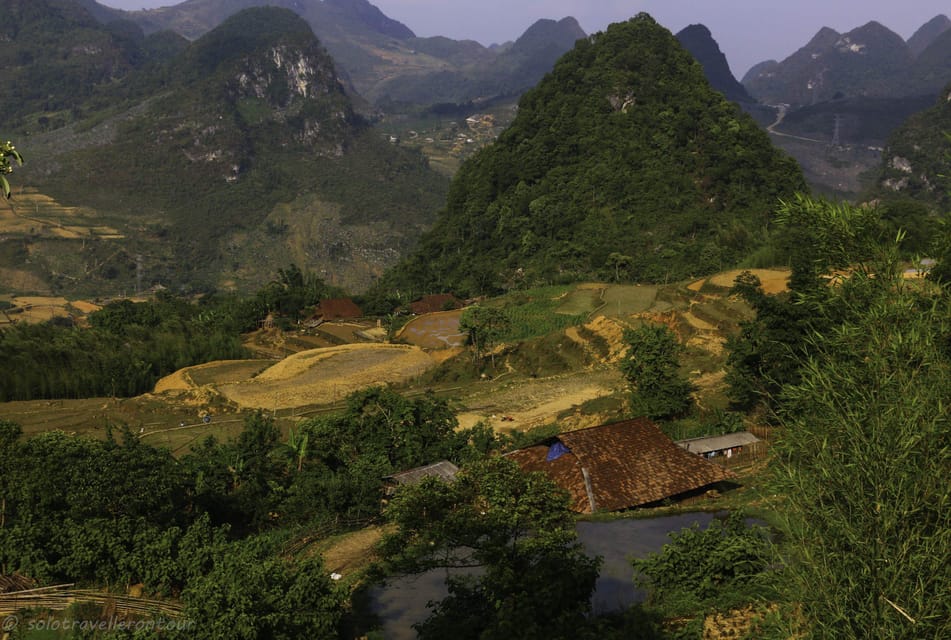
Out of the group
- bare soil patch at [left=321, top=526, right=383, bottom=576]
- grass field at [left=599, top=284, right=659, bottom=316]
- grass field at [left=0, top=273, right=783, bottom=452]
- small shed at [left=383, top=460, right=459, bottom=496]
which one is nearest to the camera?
bare soil patch at [left=321, top=526, right=383, bottom=576]

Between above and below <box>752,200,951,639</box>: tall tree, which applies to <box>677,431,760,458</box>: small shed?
below

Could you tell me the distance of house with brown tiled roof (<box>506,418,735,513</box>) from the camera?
20000 mm

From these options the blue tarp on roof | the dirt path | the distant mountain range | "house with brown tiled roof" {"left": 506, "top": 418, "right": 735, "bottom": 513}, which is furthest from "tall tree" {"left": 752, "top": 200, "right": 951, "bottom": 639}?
the distant mountain range

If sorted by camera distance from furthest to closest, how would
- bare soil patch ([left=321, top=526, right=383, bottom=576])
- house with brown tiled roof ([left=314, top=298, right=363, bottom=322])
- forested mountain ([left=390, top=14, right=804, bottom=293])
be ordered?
forested mountain ([left=390, top=14, right=804, bottom=293]) → house with brown tiled roof ([left=314, top=298, right=363, bottom=322]) → bare soil patch ([left=321, top=526, right=383, bottom=576])

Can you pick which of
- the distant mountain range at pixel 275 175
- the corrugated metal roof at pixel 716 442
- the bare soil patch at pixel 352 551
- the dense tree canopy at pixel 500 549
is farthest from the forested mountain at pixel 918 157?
the dense tree canopy at pixel 500 549

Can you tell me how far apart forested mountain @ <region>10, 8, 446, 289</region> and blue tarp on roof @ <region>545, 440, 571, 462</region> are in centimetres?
9613

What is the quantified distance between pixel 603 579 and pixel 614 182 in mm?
56694

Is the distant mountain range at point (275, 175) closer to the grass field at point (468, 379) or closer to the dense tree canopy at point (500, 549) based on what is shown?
the grass field at point (468, 379)

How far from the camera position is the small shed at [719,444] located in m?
23.5

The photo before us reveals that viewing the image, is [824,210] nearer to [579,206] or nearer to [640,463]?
[640,463]

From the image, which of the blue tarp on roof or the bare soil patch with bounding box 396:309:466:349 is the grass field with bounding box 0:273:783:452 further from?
the blue tarp on roof

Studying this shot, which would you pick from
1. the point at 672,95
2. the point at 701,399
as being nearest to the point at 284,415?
the point at 701,399

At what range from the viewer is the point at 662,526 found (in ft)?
61.9

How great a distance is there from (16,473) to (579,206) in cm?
5784
